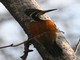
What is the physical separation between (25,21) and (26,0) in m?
0.12

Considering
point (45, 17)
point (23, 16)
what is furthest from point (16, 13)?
point (45, 17)

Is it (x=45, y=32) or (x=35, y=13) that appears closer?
(x=45, y=32)

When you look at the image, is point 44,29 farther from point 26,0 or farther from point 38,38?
point 26,0

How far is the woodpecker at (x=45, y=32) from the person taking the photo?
1520 mm

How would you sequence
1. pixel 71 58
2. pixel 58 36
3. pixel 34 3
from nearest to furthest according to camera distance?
pixel 71 58, pixel 58 36, pixel 34 3

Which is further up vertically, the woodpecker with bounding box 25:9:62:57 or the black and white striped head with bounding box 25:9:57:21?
the black and white striped head with bounding box 25:9:57:21

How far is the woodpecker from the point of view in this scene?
1520 millimetres

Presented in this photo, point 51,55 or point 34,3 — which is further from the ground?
point 34,3

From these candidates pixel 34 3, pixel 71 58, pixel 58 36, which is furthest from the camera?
pixel 34 3

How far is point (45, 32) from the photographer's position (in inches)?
60.2

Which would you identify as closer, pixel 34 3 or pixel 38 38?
pixel 38 38

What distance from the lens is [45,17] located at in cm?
169

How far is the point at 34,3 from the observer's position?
1694 millimetres

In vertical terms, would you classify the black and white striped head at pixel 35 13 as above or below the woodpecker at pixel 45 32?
above
